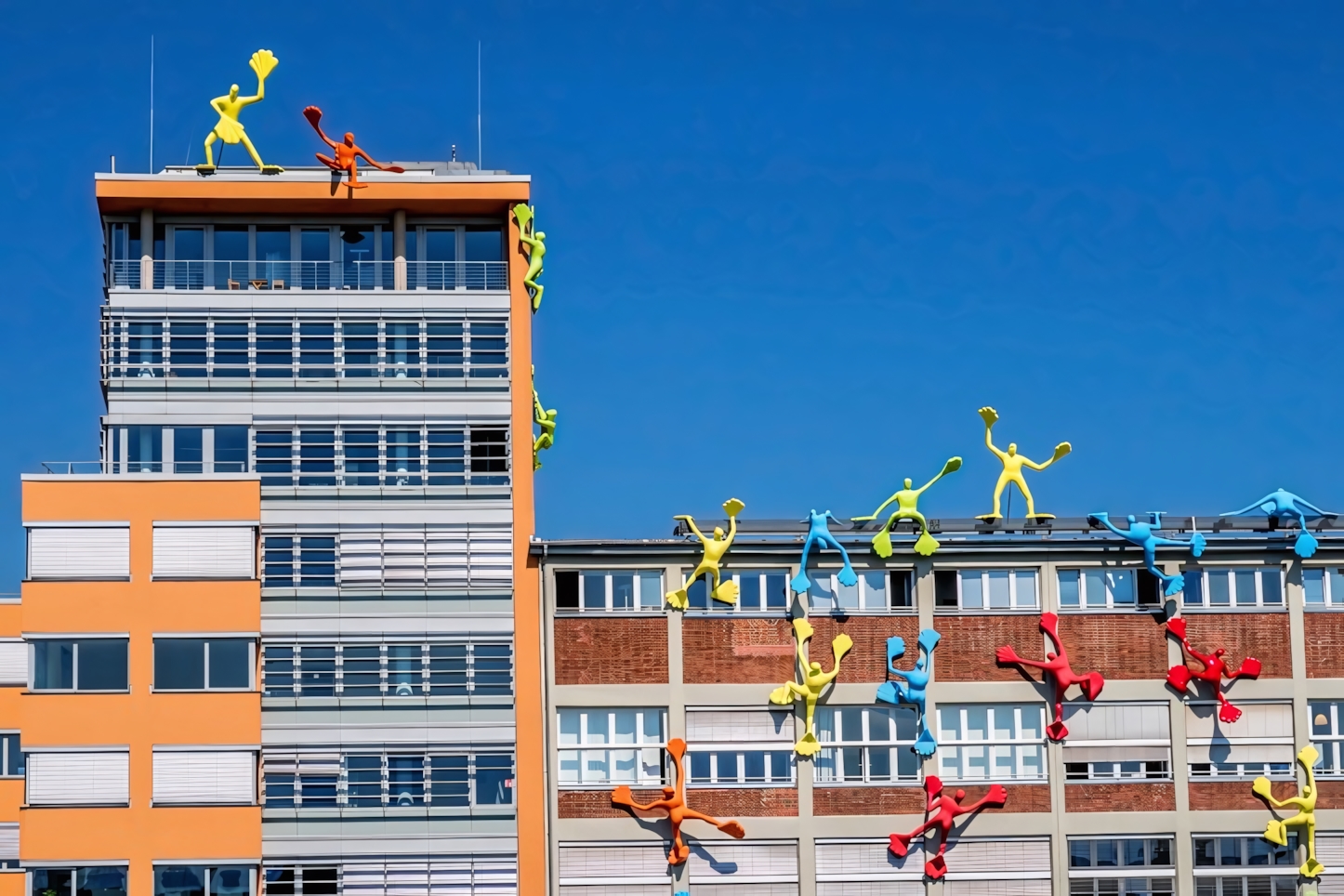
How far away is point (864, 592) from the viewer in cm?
5159

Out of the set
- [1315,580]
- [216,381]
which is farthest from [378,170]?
[1315,580]

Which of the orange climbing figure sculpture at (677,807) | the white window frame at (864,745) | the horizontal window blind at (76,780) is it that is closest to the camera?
the horizontal window blind at (76,780)

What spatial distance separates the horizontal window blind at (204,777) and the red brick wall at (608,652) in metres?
8.06

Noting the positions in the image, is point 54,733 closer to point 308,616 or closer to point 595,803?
point 308,616

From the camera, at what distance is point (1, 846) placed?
5978 cm

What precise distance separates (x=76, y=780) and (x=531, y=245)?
57.4 ft

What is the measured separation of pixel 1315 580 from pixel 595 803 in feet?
65.1

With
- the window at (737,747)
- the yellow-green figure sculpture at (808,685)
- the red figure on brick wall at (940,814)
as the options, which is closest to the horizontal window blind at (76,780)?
the window at (737,747)

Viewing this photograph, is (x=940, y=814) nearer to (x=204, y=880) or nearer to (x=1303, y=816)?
(x=1303, y=816)

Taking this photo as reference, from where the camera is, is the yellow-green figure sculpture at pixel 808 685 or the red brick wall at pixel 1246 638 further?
the red brick wall at pixel 1246 638

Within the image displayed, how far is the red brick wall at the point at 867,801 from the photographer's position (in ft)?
165

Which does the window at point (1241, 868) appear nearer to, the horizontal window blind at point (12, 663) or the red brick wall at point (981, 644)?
the red brick wall at point (981, 644)

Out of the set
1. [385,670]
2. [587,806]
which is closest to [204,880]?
[385,670]

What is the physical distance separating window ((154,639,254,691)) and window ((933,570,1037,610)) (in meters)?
17.7
